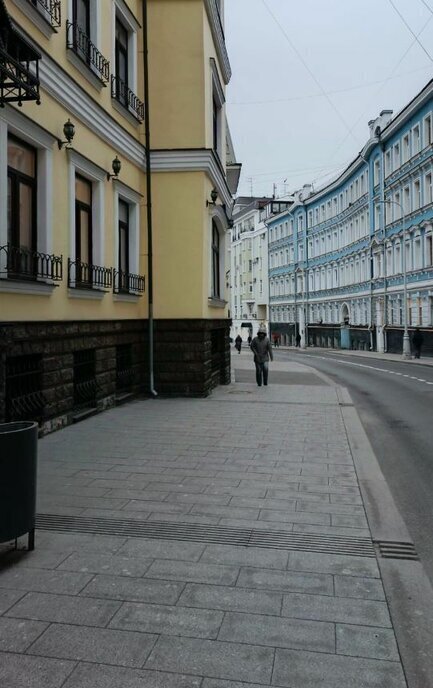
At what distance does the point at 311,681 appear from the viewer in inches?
116

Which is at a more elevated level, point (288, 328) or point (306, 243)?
point (306, 243)

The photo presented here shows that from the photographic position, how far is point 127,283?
13.7 metres

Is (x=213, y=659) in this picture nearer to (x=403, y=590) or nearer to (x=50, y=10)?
(x=403, y=590)

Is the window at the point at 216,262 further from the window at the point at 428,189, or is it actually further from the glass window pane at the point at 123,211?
the window at the point at 428,189

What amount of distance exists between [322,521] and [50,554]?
2388mm

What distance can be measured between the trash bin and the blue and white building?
34353 millimetres

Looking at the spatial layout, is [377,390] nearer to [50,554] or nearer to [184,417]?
[184,417]

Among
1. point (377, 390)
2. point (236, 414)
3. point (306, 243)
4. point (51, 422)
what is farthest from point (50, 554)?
point (306, 243)

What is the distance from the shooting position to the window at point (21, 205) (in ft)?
28.2

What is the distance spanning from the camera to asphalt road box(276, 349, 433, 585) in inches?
227

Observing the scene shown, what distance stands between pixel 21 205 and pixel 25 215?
181 millimetres

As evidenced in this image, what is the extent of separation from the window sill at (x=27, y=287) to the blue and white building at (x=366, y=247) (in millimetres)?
30554

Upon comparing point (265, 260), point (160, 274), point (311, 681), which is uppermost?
point (265, 260)

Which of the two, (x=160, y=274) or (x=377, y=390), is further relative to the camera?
(x=377, y=390)
